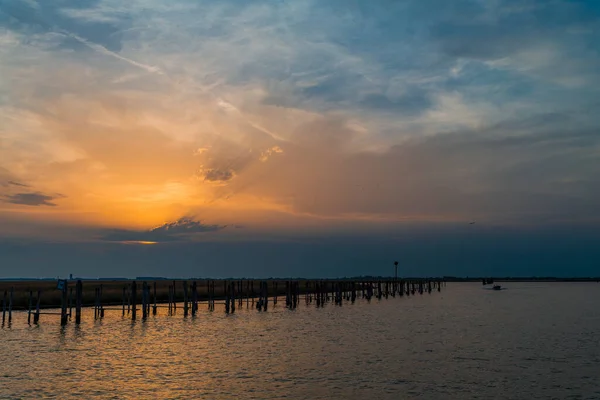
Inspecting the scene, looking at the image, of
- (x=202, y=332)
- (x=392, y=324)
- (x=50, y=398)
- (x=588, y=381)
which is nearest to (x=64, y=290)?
(x=202, y=332)

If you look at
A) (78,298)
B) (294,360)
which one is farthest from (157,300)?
(294,360)

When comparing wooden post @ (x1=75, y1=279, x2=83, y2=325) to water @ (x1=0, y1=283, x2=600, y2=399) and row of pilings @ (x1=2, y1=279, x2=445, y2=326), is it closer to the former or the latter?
row of pilings @ (x1=2, y1=279, x2=445, y2=326)

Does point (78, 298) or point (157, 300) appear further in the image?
point (157, 300)

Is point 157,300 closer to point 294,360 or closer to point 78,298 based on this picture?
point 78,298

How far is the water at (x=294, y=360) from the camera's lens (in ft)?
76.4

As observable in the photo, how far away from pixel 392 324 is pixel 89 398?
3484 centimetres

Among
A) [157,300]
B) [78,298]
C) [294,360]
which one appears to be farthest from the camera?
[157,300]

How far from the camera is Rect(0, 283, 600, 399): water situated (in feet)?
76.4

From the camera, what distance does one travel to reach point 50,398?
69.1ft

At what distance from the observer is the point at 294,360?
30.7m

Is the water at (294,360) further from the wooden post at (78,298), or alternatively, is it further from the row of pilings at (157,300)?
the row of pilings at (157,300)

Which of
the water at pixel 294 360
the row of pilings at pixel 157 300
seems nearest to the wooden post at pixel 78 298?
the row of pilings at pixel 157 300

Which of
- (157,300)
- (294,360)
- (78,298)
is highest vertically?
(78,298)

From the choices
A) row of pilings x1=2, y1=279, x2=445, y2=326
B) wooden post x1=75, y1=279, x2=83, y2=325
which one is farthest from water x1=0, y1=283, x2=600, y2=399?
→ row of pilings x1=2, y1=279, x2=445, y2=326
